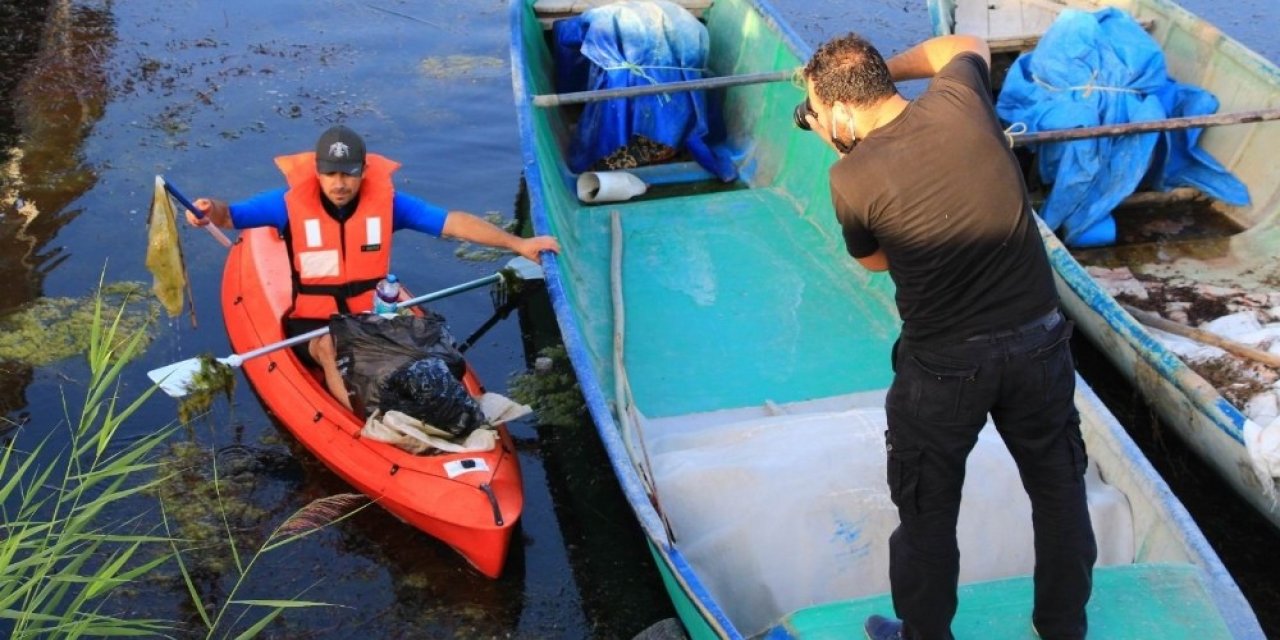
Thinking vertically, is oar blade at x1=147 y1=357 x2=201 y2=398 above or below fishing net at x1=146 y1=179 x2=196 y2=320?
below

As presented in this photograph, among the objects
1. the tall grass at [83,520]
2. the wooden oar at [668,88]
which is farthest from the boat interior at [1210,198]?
the tall grass at [83,520]

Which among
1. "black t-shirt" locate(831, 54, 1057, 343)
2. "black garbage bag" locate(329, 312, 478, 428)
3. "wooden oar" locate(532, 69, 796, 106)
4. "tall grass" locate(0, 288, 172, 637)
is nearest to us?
"black t-shirt" locate(831, 54, 1057, 343)

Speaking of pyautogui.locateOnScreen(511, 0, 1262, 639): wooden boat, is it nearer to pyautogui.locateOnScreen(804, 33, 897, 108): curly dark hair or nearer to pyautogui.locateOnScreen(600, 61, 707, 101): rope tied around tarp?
pyautogui.locateOnScreen(600, 61, 707, 101): rope tied around tarp

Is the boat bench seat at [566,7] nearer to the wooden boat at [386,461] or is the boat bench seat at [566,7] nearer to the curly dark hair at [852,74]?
the wooden boat at [386,461]

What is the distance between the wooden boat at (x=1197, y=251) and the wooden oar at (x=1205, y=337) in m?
0.16

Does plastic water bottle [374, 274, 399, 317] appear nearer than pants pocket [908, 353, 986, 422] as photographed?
No

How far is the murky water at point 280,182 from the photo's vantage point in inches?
189

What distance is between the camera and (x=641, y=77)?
7344 mm

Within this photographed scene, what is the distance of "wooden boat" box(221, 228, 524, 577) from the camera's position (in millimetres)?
4543

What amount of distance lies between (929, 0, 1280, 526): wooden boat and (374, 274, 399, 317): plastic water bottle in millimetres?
3178

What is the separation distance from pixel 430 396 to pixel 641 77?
11.0 ft

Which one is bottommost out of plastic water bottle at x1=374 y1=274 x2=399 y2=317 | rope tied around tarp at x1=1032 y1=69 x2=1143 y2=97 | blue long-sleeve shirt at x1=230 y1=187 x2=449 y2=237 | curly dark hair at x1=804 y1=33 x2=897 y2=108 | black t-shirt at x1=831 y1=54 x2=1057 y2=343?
plastic water bottle at x1=374 y1=274 x2=399 y2=317

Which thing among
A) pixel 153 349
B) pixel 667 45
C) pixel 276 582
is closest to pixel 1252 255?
pixel 667 45

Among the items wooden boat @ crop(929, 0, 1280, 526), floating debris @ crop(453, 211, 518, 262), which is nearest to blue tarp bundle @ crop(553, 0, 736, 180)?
floating debris @ crop(453, 211, 518, 262)
